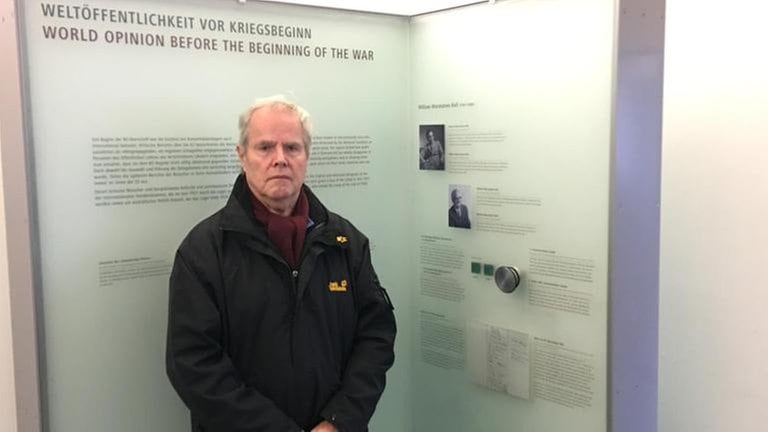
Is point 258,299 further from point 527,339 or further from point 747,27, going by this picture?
point 747,27

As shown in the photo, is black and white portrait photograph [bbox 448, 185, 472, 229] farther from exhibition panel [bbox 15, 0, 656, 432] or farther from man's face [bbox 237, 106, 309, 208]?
man's face [bbox 237, 106, 309, 208]

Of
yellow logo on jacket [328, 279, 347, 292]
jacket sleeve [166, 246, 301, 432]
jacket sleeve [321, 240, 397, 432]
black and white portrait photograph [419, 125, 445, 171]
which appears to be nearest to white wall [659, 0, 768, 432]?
black and white portrait photograph [419, 125, 445, 171]

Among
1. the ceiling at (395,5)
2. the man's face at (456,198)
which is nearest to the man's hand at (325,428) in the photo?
the man's face at (456,198)

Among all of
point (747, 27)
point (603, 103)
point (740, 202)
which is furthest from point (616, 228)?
point (747, 27)

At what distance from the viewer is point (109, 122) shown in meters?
1.89

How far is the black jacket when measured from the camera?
69.5 inches

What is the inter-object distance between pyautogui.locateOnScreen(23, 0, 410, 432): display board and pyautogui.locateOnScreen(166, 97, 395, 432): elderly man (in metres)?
0.21

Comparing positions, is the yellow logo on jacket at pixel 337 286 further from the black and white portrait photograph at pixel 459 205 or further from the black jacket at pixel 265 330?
the black and white portrait photograph at pixel 459 205

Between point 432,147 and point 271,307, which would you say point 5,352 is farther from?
point 432,147

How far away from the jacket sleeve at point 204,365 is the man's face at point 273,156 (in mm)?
272

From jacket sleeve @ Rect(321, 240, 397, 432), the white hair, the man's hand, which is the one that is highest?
the white hair

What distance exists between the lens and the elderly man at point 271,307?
1771 millimetres

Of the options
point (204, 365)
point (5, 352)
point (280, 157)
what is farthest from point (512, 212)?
point (5, 352)

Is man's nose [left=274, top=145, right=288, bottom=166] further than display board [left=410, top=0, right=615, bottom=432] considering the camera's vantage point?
No
